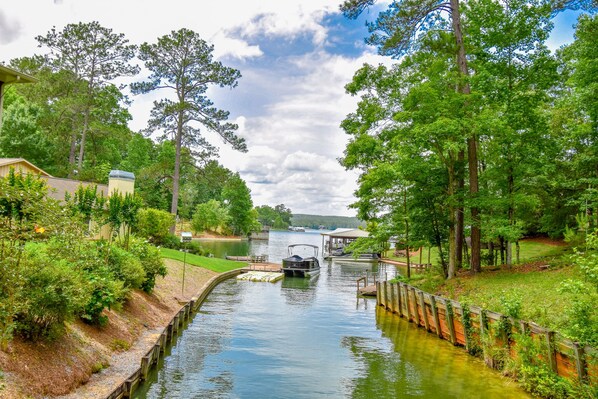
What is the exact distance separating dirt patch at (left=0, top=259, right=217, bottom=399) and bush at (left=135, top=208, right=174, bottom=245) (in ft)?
68.0

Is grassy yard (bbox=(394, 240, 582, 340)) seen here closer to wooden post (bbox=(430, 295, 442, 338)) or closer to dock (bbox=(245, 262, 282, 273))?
wooden post (bbox=(430, 295, 442, 338))

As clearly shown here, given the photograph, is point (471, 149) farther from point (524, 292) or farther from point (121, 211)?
point (121, 211)

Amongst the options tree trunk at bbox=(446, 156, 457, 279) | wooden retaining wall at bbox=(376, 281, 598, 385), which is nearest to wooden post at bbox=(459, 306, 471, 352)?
wooden retaining wall at bbox=(376, 281, 598, 385)

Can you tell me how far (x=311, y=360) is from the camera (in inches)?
600

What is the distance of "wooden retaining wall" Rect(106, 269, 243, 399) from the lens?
9969 mm

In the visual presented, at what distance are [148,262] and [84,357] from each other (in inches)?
340

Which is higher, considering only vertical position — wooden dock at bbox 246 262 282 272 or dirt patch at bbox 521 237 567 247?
dirt patch at bbox 521 237 567 247

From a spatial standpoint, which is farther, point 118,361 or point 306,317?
point 306,317

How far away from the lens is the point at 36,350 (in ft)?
30.3

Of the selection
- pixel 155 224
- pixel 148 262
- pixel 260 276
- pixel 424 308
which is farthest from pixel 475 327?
pixel 155 224

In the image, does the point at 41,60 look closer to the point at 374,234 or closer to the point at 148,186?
the point at 148,186

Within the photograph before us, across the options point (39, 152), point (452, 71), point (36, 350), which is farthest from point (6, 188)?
point (39, 152)

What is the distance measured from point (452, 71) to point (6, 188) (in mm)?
19706

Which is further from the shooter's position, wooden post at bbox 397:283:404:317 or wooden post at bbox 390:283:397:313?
wooden post at bbox 390:283:397:313
